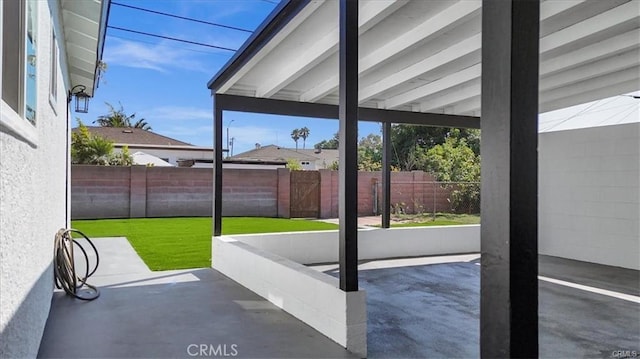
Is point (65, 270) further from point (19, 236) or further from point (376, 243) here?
point (376, 243)

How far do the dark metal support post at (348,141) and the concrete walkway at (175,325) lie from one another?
0.73 metres

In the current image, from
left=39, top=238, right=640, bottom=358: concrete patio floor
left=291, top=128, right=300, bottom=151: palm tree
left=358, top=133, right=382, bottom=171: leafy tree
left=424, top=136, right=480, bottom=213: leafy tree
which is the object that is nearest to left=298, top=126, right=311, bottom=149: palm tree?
left=291, top=128, right=300, bottom=151: palm tree

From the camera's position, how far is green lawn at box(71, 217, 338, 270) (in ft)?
25.4

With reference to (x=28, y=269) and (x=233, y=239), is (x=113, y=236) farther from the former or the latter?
(x=28, y=269)

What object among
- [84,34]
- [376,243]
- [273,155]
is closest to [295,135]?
[273,155]

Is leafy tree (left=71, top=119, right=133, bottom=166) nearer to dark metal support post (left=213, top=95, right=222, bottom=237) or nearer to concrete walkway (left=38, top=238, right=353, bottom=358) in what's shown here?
dark metal support post (left=213, top=95, right=222, bottom=237)

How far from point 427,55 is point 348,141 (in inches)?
101

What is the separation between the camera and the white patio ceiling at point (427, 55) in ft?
14.2

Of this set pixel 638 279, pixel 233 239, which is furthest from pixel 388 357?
pixel 638 279

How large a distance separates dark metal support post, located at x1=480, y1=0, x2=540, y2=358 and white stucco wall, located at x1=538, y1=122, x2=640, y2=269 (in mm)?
7637

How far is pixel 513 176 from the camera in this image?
1321 millimetres

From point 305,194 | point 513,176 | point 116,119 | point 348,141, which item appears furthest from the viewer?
point 116,119

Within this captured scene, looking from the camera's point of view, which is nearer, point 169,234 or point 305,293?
point 305,293

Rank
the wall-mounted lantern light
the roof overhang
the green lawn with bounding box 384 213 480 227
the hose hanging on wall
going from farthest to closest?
1. the green lawn with bounding box 384 213 480 227
2. the wall-mounted lantern light
3. the hose hanging on wall
4. the roof overhang
